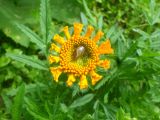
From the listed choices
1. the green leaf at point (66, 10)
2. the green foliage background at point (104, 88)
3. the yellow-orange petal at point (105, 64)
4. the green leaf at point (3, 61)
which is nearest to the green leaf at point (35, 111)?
the green foliage background at point (104, 88)

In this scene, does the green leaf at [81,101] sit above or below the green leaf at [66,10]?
below

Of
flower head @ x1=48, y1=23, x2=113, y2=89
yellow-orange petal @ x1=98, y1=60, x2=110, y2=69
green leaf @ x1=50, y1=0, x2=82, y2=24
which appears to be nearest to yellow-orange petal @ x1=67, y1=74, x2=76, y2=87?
flower head @ x1=48, y1=23, x2=113, y2=89

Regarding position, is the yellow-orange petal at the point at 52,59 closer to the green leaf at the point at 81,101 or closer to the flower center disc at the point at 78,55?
the flower center disc at the point at 78,55

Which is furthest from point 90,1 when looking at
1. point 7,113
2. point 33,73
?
point 7,113

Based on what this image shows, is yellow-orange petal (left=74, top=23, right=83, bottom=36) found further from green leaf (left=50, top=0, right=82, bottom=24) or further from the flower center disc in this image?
green leaf (left=50, top=0, right=82, bottom=24)

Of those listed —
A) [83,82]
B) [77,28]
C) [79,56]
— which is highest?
[77,28]

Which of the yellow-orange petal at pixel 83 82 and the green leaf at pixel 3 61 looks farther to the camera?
the green leaf at pixel 3 61

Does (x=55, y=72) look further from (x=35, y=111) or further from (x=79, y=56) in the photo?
(x=35, y=111)

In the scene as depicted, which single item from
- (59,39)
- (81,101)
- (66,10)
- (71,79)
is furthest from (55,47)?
(66,10)
